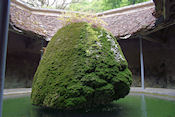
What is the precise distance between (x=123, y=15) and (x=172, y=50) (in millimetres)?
3784

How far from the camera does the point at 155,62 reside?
338 inches

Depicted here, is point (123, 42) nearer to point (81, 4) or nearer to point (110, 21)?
point (110, 21)

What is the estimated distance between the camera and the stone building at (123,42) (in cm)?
723

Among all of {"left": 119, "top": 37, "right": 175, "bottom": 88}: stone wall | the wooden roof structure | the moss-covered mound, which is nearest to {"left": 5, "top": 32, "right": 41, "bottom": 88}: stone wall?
the wooden roof structure

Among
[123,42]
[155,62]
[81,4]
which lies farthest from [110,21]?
[81,4]

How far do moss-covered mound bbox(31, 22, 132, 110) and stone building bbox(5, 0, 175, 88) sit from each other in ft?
13.1

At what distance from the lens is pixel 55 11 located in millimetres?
10398

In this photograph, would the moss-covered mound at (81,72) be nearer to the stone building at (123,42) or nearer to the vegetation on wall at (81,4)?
the stone building at (123,42)

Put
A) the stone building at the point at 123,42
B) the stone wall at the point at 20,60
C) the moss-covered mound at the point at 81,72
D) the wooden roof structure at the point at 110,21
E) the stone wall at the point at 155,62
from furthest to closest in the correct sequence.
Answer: the stone wall at the point at 20,60 → the stone wall at the point at 155,62 → the stone building at the point at 123,42 → the wooden roof structure at the point at 110,21 → the moss-covered mound at the point at 81,72

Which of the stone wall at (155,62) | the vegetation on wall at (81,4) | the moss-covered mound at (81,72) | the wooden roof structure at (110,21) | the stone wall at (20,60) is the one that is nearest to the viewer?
the moss-covered mound at (81,72)

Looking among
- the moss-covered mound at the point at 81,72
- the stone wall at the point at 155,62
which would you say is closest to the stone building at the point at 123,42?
the stone wall at the point at 155,62

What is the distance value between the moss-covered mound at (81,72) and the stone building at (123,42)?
3.99m

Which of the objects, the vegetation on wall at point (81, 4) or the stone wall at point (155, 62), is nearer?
the stone wall at point (155, 62)

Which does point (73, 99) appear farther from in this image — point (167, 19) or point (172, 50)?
point (172, 50)
